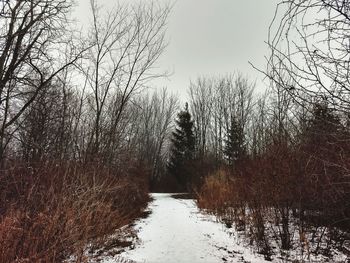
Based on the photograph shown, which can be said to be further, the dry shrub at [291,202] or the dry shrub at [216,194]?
the dry shrub at [216,194]

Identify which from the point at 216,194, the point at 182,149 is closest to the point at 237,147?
the point at 216,194

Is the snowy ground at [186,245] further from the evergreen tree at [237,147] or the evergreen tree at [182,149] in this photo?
the evergreen tree at [182,149]

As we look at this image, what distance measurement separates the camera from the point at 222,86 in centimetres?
3788

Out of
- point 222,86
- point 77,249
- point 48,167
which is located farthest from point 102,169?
point 222,86

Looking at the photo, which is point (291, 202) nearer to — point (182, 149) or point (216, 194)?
point (216, 194)

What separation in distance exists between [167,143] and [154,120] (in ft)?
17.8

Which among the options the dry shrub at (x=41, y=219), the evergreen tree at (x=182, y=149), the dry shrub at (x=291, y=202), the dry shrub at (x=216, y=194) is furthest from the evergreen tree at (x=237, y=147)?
the evergreen tree at (x=182, y=149)

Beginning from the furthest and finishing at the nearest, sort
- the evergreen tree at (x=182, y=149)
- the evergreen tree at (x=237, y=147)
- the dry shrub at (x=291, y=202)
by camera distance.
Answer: the evergreen tree at (x=182, y=149) → the evergreen tree at (x=237, y=147) → the dry shrub at (x=291, y=202)

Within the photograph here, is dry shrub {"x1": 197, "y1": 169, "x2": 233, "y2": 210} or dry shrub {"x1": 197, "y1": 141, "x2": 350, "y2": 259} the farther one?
dry shrub {"x1": 197, "y1": 169, "x2": 233, "y2": 210}

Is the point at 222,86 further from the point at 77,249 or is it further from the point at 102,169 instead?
the point at 77,249

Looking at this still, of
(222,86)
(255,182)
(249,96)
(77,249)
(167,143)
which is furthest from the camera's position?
(167,143)

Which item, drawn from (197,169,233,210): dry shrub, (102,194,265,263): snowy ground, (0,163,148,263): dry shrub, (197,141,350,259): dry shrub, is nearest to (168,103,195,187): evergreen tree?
(197,169,233,210): dry shrub

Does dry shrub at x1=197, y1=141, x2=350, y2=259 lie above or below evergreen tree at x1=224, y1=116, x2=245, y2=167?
below

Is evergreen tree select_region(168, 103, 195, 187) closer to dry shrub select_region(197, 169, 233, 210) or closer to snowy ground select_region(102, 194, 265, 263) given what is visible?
dry shrub select_region(197, 169, 233, 210)
